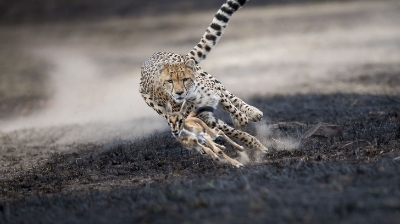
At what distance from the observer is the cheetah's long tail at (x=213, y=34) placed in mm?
8836

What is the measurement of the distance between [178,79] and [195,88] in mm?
319

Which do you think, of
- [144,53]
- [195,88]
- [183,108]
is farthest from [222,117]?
[144,53]

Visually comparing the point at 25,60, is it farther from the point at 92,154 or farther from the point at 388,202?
the point at 388,202

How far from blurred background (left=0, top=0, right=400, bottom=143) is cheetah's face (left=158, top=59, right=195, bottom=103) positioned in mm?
2265

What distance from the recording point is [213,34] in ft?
29.1

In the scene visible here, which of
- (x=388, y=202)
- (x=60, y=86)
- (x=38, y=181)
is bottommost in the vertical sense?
(x=60, y=86)

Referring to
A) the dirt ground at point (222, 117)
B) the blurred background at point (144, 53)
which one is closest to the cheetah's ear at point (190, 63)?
the dirt ground at point (222, 117)

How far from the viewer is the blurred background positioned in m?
12.9

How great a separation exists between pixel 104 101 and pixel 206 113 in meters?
6.58

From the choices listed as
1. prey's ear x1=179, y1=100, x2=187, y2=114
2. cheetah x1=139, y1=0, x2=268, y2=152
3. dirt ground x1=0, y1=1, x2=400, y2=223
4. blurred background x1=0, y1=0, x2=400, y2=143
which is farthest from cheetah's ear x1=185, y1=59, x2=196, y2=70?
blurred background x1=0, y1=0, x2=400, y2=143

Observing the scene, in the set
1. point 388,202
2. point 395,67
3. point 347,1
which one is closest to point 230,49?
point 395,67

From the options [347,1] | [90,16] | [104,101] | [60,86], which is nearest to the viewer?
[104,101]

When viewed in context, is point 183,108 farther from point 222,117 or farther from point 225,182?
point 222,117

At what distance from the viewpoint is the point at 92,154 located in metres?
8.71
